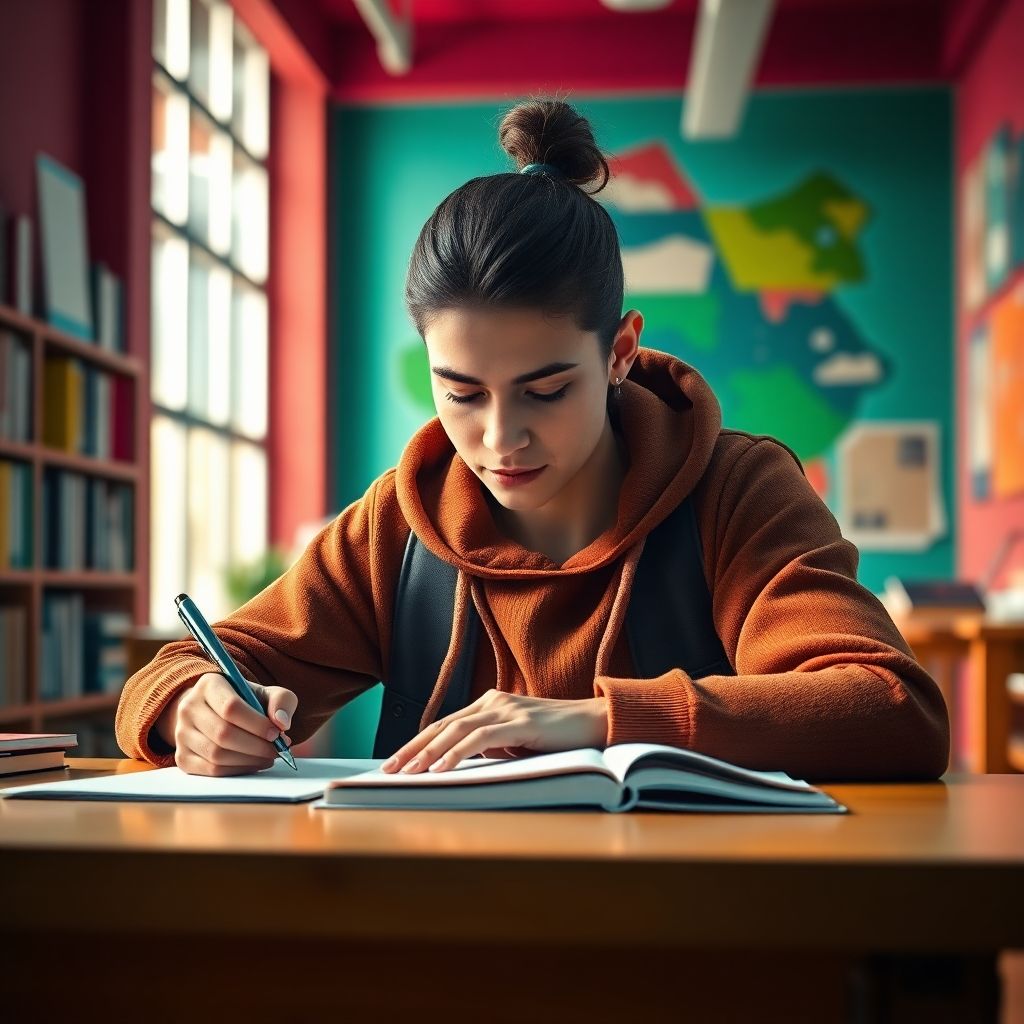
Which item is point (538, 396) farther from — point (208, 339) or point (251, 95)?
point (251, 95)

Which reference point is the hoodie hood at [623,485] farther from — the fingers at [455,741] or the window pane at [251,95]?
the window pane at [251,95]

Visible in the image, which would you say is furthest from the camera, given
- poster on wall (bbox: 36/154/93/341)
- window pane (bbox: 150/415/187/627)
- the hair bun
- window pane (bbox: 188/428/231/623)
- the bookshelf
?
window pane (bbox: 188/428/231/623)

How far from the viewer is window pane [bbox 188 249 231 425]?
6070 mm

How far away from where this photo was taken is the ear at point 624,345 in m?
1.53

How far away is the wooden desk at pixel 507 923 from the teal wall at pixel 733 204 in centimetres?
606

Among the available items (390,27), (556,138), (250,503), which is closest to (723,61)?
(390,27)

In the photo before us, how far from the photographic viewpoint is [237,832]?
76 centimetres

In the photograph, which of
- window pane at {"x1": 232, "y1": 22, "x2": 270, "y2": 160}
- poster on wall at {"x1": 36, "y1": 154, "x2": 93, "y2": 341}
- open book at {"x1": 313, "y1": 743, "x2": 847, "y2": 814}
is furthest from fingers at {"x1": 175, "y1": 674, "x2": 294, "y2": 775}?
window pane at {"x1": 232, "y1": 22, "x2": 270, "y2": 160}

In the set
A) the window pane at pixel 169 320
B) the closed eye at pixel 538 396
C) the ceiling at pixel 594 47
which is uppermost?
the ceiling at pixel 594 47

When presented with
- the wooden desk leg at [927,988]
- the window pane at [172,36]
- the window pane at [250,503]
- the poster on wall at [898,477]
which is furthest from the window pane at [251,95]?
the wooden desk leg at [927,988]

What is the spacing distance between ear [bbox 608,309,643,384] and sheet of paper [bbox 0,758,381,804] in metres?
0.59

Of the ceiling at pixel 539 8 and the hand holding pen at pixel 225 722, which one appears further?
the ceiling at pixel 539 8

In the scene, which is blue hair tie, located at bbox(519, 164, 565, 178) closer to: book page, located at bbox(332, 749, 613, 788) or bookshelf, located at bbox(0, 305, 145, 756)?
book page, located at bbox(332, 749, 613, 788)

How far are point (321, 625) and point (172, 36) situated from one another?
15.9 feet
